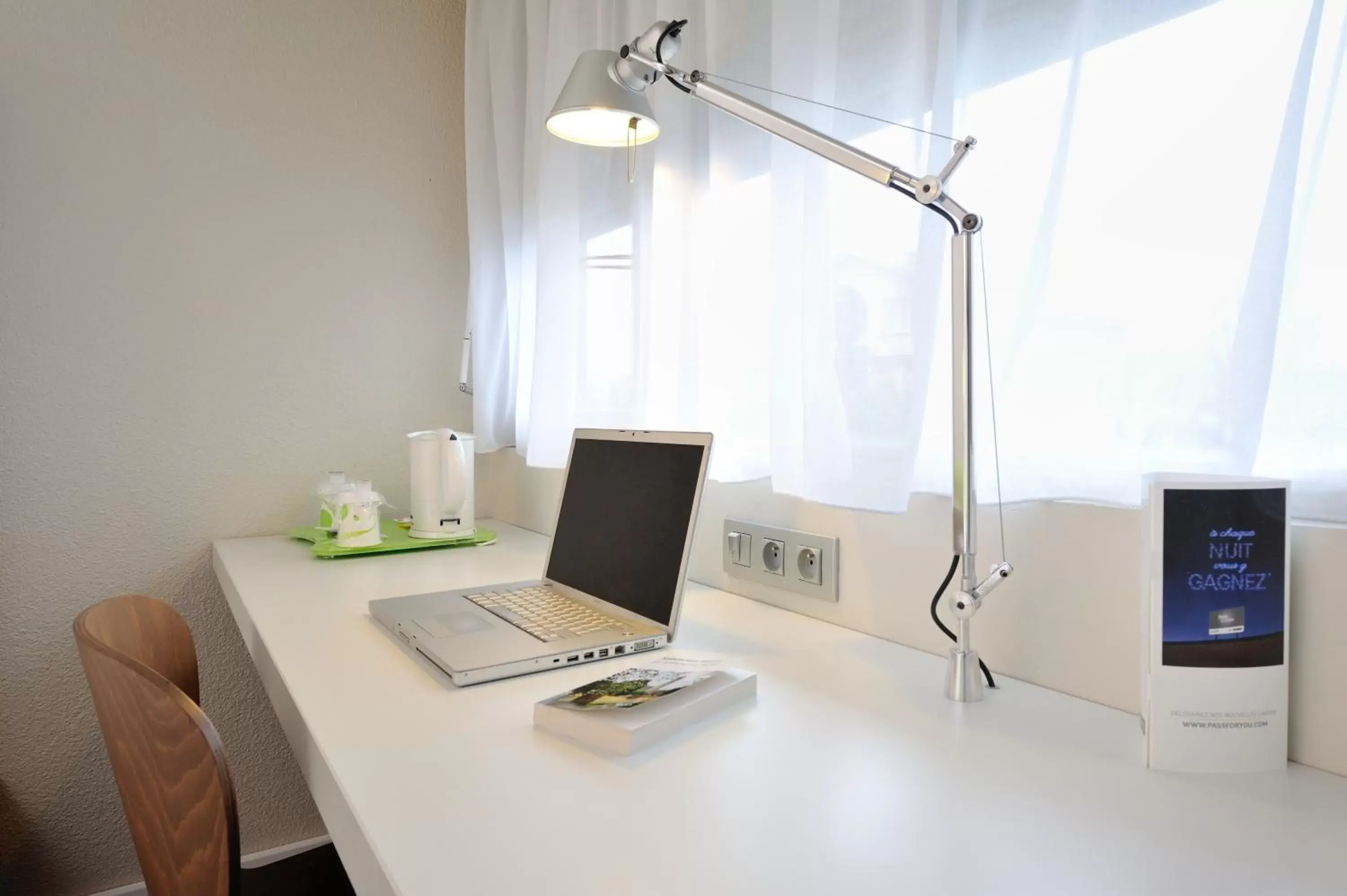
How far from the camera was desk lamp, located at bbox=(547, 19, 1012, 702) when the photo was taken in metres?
0.76

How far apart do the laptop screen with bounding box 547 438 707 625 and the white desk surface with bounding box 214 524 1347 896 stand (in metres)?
0.14

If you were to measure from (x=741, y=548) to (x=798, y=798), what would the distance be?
2.21ft

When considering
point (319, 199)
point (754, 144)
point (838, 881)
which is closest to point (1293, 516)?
point (838, 881)

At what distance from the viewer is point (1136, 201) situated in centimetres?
75

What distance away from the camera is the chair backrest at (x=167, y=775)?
0.68m

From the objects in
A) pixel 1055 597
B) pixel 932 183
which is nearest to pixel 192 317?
pixel 932 183

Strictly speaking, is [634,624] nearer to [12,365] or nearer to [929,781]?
[929,781]

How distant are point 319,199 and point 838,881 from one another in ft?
6.50

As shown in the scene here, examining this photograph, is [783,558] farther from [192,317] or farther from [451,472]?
[192,317]

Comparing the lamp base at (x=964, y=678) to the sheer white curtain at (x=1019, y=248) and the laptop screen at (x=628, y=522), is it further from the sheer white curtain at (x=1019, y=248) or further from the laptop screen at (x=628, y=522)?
the laptop screen at (x=628, y=522)

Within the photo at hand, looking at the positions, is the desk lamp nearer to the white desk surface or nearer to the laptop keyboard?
the white desk surface

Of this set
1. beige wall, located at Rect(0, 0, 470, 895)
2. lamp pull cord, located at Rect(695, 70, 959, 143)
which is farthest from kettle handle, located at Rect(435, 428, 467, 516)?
lamp pull cord, located at Rect(695, 70, 959, 143)

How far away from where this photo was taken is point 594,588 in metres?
1.16

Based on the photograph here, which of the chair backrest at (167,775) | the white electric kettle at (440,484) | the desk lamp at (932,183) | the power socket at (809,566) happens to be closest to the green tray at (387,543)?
the white electric kettle at (440,484)
